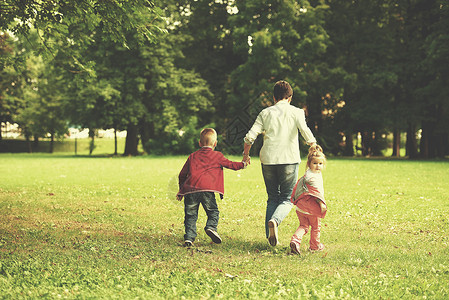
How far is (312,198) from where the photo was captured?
6328mm

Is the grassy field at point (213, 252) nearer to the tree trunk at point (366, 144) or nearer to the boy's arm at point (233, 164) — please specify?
the boy's arm at point (233, 164)

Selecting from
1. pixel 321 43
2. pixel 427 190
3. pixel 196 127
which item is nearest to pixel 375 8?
pixel 321 43

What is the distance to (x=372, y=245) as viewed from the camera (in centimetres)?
675

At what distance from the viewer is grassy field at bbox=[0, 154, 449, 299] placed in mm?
4676

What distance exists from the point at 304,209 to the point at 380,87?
1152 inches

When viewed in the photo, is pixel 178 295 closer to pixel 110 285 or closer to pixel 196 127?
pixel 110 285

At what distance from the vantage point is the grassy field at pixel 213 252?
4.68 metres

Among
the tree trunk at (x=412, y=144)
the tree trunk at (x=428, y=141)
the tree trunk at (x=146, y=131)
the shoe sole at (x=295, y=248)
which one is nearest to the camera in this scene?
the shoe sole at (x=295, y=248)

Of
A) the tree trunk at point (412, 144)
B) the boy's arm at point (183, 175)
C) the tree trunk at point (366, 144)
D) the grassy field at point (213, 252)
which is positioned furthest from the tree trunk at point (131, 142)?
the boy's arm at point (183, 175)

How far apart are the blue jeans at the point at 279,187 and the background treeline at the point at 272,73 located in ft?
86.0

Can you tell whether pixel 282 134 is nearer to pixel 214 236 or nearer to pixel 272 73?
pixel 214 236

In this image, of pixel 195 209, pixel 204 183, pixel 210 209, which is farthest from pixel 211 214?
pixel 204 183

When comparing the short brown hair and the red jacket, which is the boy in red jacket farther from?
the short brown hair

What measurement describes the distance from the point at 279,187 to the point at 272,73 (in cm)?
3008
